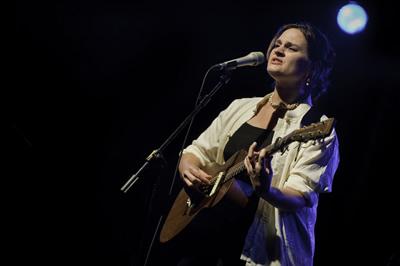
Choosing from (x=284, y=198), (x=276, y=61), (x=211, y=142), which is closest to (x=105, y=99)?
(x=211, y=142)

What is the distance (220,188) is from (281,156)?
1.09 ft

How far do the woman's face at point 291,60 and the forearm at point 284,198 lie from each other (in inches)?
28.2

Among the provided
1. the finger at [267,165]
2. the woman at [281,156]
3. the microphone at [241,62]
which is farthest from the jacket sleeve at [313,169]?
the microphone at [241,62]

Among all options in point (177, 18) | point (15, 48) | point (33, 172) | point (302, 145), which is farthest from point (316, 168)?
point (15, 48)

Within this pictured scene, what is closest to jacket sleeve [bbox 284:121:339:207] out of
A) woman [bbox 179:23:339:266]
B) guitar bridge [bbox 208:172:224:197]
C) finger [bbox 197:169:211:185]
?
woman [bbox 179:23:339:266]

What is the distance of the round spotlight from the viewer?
127 inches

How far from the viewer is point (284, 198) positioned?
6.01 ft

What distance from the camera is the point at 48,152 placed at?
382 cm

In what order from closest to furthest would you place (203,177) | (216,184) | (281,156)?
(281,156) < (216,184) < (203,177)

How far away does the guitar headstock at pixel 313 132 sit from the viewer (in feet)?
6.19

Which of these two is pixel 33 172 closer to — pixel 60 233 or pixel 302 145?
pixel 60 233

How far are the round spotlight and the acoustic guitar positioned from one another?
1623 millimetres

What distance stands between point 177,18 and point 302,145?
2.27m

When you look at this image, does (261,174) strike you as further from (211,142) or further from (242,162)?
(211,142)
